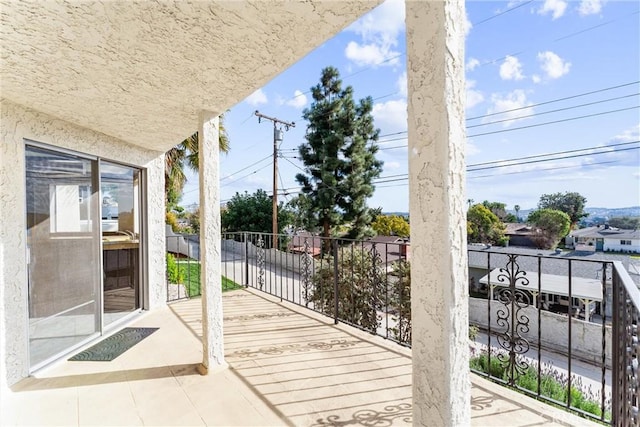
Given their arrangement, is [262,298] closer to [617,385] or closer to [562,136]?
[617,385]

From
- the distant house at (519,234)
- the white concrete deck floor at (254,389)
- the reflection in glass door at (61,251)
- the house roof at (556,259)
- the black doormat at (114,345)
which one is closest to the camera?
the house roof at (556,259)

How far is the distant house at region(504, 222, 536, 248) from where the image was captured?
81.0ft

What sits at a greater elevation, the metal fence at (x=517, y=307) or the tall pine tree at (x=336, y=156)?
the tall pine tree at (x=336, y=156)

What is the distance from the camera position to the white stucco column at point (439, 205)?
107 centimetres

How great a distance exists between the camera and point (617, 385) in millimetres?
1658

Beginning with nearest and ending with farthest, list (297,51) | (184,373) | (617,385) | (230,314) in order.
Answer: (617,385) → (297,51) → (184,373) → (230,314)

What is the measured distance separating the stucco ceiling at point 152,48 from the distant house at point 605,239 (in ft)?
64.2

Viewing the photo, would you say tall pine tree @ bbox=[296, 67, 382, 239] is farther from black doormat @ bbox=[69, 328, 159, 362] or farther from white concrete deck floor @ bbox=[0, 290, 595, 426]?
white concrete deck floor @ bbox=[0, 290, 595, 426]

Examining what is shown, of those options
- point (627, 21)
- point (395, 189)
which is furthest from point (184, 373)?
point (627, 21)

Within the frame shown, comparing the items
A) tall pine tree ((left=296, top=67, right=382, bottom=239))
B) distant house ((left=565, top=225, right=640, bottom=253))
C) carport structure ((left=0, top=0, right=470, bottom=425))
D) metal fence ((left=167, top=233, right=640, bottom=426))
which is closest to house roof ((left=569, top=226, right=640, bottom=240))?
distant house ((left=565, top=225, right=640, bottom=253))

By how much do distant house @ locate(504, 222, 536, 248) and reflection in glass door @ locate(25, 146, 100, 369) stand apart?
2648cm

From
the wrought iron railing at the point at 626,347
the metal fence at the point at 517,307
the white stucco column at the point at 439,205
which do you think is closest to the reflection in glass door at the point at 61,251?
the metal fence at the point at 517,307

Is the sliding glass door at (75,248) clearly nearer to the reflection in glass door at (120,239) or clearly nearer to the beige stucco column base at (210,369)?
the reflection in glass door at (120,239)

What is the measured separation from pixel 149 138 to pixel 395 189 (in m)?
13.7
